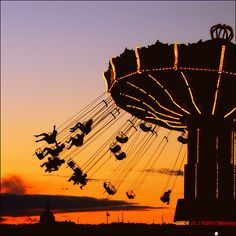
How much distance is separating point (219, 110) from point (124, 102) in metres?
5.35

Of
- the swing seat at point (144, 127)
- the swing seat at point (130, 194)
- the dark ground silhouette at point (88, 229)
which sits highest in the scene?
the swing seat at point (144, 127)

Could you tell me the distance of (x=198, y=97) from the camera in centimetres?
2952

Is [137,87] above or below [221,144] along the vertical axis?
above

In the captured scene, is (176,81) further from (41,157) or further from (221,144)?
(41,157)

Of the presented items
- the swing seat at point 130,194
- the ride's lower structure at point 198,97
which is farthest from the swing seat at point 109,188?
the ride's lower structure at point 198,97

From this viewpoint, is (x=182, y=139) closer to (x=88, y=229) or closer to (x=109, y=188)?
(x=109, y=188)

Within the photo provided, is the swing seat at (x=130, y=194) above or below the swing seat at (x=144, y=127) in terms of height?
below

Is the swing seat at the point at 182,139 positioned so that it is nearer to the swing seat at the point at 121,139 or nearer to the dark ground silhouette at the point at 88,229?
the swing seat at the point at 121,139

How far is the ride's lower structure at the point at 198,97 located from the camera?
27.7 m

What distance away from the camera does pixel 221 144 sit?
1192 inches

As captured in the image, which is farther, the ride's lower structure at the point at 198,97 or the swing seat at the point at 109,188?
the swing seat at the point at 109,188

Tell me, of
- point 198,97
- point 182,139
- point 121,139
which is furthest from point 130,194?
point 198,97

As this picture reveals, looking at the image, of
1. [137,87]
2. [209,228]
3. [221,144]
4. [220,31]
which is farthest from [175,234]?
[220,31]

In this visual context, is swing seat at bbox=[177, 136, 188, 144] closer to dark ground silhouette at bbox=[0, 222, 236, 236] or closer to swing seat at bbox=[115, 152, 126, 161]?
swing seat at bbox=[115, 152, 126, 161]
